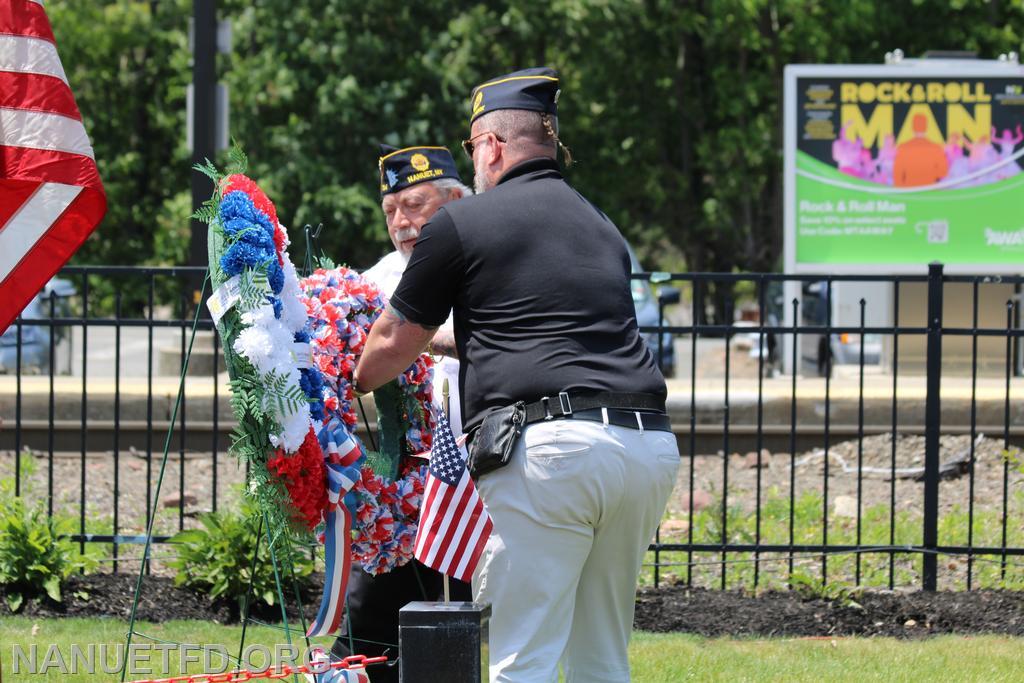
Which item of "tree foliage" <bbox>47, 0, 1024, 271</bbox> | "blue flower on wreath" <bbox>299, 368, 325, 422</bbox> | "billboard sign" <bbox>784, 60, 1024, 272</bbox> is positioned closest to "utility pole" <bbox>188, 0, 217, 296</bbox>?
"billboard sign" <bbox>784, 60, 1024, 272</bbox>

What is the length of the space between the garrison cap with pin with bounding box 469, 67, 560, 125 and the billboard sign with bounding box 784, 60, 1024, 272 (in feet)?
31.2

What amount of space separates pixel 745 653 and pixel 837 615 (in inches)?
27.4

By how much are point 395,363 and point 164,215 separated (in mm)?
17795

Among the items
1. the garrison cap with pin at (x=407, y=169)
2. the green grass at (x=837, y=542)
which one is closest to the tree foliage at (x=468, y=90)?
the green grass at (x=837, y=542)

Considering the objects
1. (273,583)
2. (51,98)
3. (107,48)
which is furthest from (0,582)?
(107,48)

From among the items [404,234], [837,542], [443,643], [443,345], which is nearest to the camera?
[443,643]

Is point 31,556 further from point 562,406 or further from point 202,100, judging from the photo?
point 202,100

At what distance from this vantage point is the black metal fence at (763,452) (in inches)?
242

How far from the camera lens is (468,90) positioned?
57.4 feet

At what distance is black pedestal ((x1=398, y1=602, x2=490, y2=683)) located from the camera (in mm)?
3094

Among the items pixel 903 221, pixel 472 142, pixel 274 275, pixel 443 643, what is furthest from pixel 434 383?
pixel 903 221

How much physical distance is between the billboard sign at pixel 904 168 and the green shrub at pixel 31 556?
841 cm

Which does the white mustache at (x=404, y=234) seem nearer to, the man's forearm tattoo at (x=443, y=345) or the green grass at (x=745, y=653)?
the man's forearm tattoo at (x=443, y=345)

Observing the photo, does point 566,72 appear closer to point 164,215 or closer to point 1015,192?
point 164,215
